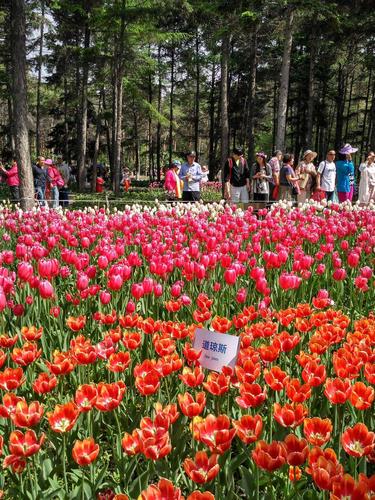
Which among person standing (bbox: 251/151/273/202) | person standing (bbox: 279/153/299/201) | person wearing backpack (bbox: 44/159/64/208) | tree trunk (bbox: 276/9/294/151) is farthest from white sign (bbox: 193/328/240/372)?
tree trunk (bbox: 276/9/294/151)

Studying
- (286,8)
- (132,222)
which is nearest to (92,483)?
(132,222)

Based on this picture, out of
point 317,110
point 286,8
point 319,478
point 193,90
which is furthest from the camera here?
point 193,90

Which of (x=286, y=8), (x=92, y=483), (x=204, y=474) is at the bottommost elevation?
(x=92, y=483)

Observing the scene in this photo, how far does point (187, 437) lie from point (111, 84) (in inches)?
872

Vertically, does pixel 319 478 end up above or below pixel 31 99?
below

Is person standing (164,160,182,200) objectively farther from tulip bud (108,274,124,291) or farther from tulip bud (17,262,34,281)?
tulip bud (108,274,124,291)

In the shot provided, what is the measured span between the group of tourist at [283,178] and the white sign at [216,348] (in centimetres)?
811

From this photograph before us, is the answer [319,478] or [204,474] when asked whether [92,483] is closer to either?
[204,474]

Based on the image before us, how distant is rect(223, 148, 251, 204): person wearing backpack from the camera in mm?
10091

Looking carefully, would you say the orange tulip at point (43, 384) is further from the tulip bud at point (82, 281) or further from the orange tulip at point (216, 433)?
the tulip bud at point (82, 281)

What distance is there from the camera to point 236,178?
10336mm

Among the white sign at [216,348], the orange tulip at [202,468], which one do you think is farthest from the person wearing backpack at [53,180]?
the orange tulip at [202,468]

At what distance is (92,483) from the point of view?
177 cm

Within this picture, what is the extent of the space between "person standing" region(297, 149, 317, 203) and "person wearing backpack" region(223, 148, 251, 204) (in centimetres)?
128
